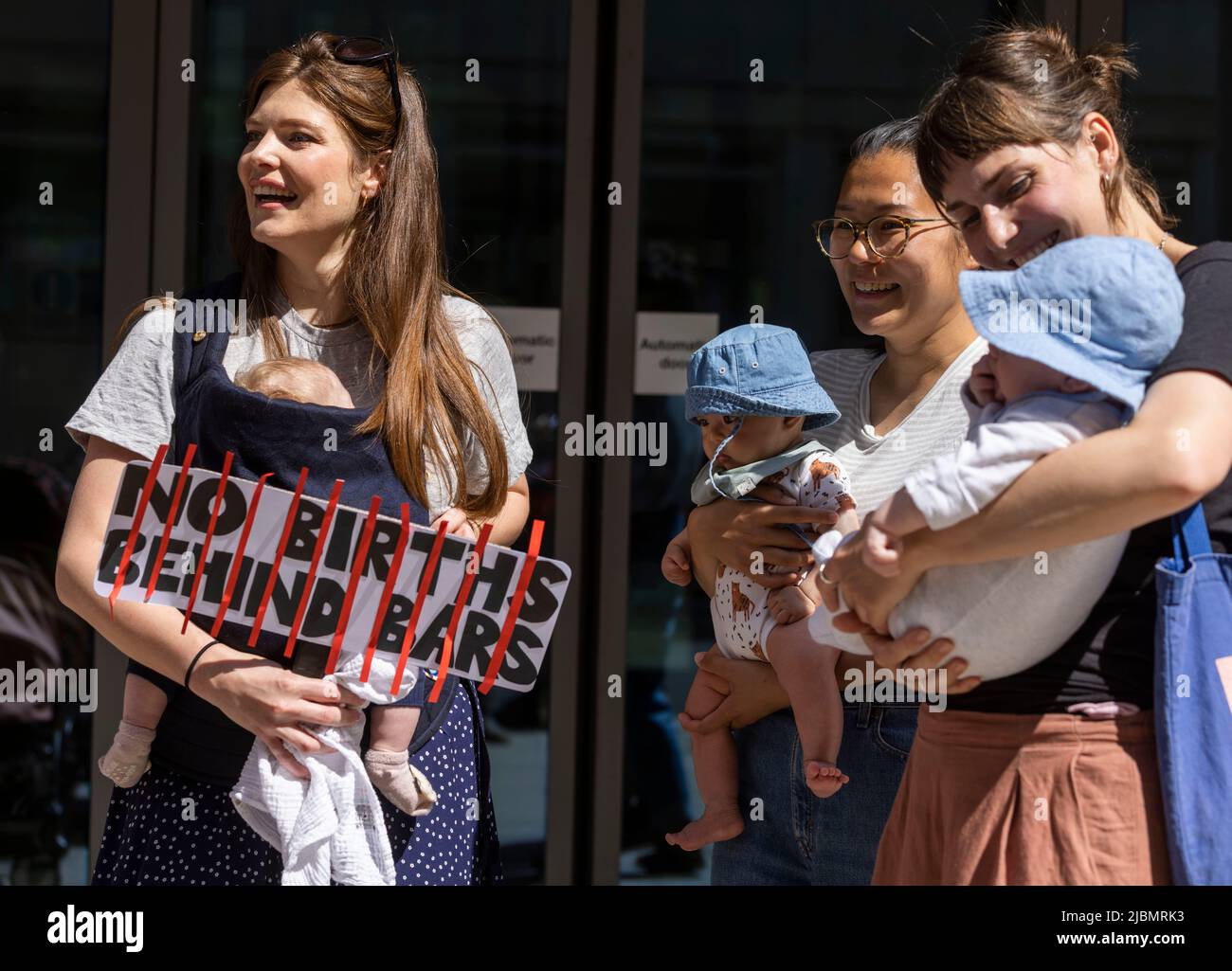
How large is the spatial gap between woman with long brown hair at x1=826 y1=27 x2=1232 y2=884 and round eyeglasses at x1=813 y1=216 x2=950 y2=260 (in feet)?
1.42

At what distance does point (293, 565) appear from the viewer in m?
2.11

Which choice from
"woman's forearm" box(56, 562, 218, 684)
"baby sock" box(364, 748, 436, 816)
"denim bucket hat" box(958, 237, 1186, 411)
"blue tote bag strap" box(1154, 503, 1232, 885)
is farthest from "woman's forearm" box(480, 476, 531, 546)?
"blue tote bag strap" box(1154, 503, 1232, 885)

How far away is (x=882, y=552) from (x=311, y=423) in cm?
92

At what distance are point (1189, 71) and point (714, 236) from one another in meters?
1.48

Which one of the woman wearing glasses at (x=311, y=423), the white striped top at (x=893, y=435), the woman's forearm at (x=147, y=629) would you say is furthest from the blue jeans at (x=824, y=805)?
the woman's forearm at (x=147, y=629)

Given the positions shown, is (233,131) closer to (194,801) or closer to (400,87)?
(400,87)

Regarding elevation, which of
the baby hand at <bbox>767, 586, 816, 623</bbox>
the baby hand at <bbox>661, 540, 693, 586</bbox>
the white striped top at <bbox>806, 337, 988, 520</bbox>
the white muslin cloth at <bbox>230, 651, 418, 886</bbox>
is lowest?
the white muslin cloth at <bbox>230, 651, 418, 886</bbox>

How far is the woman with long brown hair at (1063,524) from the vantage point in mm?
1612

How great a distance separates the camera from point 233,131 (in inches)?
156

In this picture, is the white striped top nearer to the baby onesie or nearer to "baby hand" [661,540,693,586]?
the baby onesie

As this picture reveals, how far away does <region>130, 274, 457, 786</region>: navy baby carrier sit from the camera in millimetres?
2148

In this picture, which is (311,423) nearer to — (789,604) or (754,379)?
(754,379)
